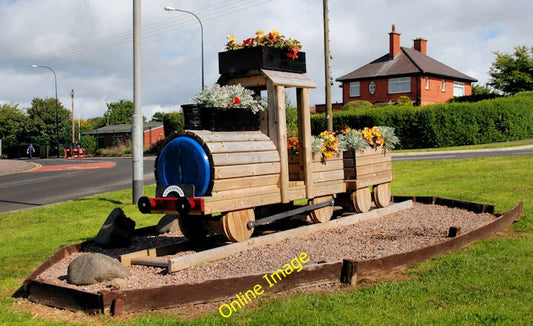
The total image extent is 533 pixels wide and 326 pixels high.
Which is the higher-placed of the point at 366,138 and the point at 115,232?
the point at 366,138

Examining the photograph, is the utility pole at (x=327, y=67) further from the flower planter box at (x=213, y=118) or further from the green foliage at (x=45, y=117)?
the green foliage at (x=45, y=117)

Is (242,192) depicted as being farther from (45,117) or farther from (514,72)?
(45,117)

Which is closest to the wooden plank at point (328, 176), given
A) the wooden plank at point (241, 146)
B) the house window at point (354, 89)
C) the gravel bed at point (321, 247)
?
the gravel bed at point (321, 247)

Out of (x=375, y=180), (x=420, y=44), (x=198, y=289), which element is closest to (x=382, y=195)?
(x=375, y=180)

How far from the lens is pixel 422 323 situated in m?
5.17

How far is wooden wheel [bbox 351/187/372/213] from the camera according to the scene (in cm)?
1097

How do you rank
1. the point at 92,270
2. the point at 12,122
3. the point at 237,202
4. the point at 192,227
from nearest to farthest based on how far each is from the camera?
the point at 92,270 < the point at 237,202 < the point at 192,227 < the point at 12,122

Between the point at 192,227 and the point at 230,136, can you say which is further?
the point at 192,227

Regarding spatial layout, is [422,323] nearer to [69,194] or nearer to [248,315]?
[248,315]

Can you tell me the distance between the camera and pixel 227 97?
8602 mm

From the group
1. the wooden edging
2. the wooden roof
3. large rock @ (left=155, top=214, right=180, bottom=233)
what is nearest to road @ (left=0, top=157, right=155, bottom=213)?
large rock @ (left=155, top=214, right=180, bottom=233)

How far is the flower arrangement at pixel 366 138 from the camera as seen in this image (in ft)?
36.2

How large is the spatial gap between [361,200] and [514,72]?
48009 millimetres

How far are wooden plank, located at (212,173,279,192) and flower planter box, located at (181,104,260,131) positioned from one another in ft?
2.58
